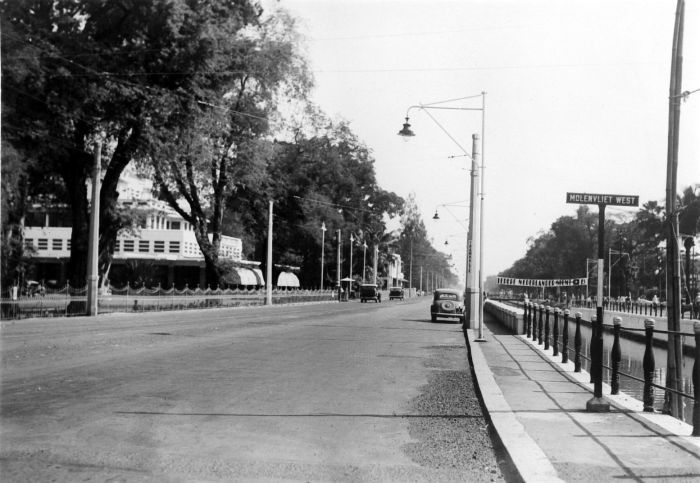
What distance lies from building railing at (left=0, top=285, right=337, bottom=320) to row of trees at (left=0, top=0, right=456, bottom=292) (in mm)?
1829

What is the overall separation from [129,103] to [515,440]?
29724 millimetres

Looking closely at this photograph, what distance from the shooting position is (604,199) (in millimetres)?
10109

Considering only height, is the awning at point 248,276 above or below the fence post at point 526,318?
above

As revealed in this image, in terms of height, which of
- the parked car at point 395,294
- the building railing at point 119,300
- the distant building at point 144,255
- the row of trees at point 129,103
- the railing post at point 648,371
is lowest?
the parked car at point 395,294

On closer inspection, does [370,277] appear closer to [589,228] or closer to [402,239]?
[589,228]

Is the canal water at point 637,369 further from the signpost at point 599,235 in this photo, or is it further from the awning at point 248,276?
the awning at point 248,276

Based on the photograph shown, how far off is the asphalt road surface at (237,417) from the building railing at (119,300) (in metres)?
14.5

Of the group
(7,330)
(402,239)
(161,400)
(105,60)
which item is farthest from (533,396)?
(402,239)

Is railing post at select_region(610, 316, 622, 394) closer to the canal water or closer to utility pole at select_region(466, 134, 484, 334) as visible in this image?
the canal water

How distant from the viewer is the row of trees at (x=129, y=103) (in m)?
30.5

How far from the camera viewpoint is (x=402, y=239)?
153875 millimetres

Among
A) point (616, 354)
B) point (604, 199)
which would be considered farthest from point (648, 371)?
point (604, 199)

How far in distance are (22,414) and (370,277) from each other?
342 feet

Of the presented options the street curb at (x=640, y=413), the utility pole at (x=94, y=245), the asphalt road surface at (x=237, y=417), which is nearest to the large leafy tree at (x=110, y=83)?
the utility pole at (x=94, y=245)
